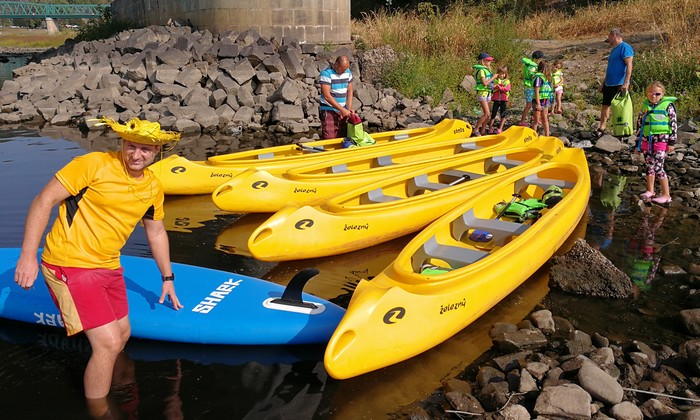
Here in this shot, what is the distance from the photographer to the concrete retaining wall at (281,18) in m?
17.1

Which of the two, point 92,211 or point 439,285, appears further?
point 439,285

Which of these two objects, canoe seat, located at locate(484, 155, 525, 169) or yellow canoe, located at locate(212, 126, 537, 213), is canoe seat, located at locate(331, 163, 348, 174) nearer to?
yellow canoe, located at locate(212, 126, 537, 213)

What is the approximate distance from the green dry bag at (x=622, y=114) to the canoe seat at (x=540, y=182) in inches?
95.8

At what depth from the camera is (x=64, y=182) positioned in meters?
2.91

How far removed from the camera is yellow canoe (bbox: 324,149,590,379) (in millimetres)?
3750

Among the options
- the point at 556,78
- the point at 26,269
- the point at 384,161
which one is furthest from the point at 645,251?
the point at 556,78

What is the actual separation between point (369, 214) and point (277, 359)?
7.58 feet

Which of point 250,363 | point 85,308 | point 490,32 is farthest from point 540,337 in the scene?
point 490,32

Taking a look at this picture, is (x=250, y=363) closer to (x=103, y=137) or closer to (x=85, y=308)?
(x=85, y=308)

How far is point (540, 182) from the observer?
23.6 ft

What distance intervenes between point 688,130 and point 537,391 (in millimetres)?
8918

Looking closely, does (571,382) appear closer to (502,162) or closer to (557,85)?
(502,162)

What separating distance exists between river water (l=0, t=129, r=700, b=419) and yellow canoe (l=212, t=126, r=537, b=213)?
0.60 metres

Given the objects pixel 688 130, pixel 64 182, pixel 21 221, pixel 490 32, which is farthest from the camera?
pixel 490 32
